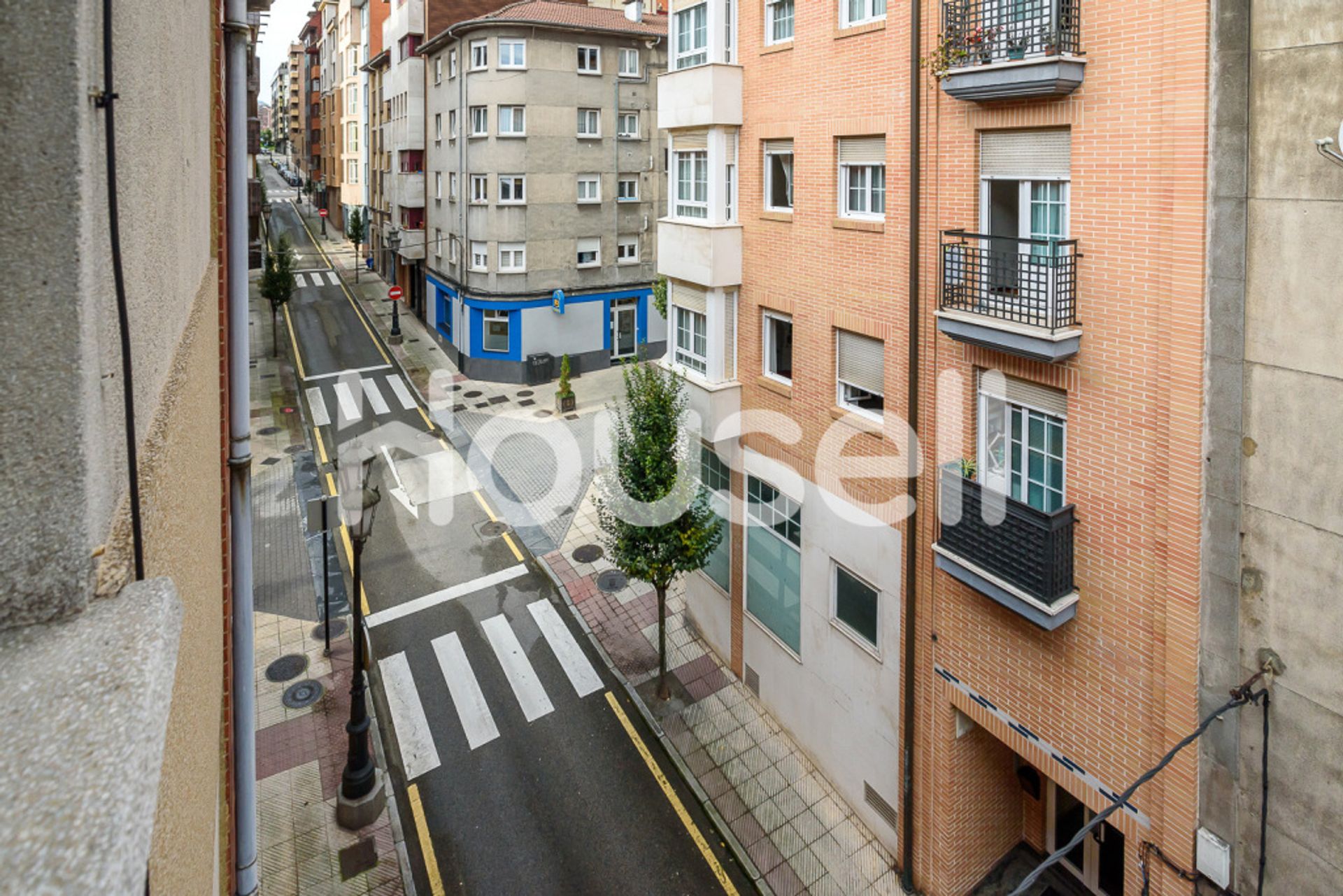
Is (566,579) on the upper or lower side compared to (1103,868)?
upper

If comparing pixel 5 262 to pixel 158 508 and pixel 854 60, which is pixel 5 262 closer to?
pixel 158 508

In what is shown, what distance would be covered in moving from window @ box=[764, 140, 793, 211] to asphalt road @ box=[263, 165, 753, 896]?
867 centimetres

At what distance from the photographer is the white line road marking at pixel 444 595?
1920 centimetres

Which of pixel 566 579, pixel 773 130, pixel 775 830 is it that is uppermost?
pixel 773 130

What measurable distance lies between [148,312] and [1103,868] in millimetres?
14876

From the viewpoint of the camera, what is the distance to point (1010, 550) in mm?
10000

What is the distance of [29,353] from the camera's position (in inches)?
56.3

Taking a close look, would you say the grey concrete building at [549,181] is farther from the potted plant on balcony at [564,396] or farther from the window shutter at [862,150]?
the window shutter at [862,150]

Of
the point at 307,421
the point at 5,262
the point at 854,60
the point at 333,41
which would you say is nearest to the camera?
the point at 5,262

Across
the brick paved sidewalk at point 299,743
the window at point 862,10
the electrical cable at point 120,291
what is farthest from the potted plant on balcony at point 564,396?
the electrical cable at point 120,291

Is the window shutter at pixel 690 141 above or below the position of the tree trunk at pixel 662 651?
above

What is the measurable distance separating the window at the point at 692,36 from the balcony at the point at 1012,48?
6.49m

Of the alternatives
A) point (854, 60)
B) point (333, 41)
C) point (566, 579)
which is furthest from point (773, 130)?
point (333, 41)

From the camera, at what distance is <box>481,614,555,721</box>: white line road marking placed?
54.7 feet
